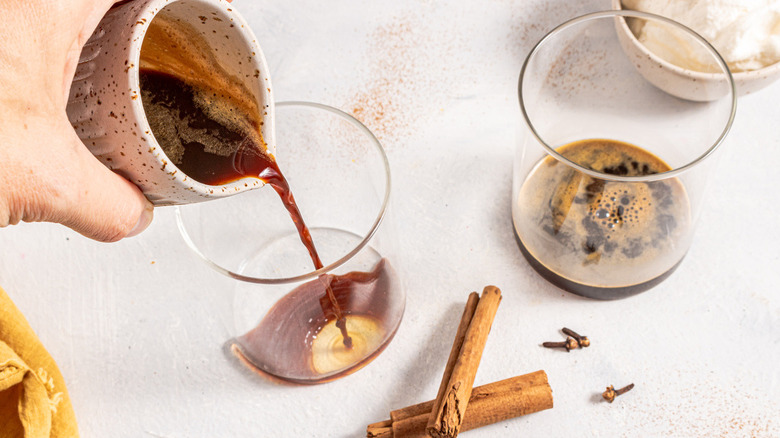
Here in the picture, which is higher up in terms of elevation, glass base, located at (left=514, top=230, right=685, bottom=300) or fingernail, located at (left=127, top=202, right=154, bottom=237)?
fingernail, located at (left=127, top=202, right=154, bottom=237)

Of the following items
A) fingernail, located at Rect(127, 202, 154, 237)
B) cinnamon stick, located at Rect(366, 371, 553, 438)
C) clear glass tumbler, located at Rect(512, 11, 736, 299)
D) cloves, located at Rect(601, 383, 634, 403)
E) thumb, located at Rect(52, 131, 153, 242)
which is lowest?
cloves, located at Rect(601, 383, 634, 403)

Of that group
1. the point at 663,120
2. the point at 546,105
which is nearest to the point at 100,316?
the point at 546,105

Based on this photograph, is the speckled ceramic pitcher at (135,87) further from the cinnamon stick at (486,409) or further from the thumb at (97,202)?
the cinnamon stick at (486,409)

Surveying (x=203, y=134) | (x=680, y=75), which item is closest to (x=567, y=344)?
(x=680, y=75)

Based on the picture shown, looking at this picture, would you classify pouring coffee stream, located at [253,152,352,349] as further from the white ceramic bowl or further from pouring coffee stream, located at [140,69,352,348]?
the white ceramic bowl

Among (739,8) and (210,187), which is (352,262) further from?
(739,8)

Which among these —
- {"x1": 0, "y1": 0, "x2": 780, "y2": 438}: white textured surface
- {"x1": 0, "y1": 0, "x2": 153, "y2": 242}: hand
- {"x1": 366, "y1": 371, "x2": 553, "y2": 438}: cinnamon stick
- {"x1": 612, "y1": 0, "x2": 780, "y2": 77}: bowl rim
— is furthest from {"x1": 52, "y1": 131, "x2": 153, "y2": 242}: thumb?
{"x1": 612, "y1": 0, "x2": 780, "y2": 77}: bowl rim

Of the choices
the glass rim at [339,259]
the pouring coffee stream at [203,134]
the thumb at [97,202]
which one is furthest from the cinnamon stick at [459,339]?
the thumb at [97,202]
